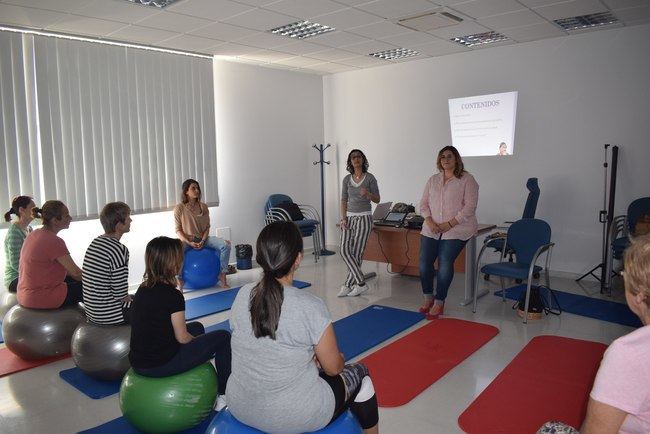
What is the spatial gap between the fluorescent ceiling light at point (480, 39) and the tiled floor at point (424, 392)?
272 centimetres

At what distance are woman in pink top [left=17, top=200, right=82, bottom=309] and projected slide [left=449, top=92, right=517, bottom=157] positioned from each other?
4.46m

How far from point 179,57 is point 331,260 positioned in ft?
10.1

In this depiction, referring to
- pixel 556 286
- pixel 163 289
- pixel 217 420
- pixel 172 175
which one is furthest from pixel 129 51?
pixel 556 286

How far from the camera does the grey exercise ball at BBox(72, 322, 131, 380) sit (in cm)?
295

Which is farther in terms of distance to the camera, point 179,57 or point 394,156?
point 394,156

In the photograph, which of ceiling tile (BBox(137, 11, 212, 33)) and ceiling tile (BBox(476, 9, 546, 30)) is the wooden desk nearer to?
ceiling tile (BBox(476, 9, 546, 30))

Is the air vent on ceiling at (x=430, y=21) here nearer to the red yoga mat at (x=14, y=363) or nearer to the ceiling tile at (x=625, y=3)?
the ceiling tile at (x=625, y=3)

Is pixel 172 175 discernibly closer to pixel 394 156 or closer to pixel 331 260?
pixel 331 260

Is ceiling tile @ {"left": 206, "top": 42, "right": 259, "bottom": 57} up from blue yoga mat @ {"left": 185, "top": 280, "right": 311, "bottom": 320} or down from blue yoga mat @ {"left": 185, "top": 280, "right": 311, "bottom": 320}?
up

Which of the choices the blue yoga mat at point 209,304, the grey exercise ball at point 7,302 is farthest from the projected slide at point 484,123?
the grey exercise ball at point 7,302

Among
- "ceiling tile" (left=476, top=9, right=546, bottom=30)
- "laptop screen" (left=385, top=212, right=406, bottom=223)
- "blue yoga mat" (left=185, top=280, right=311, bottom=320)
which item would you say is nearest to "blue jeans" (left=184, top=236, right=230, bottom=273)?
"blue yoga mat" (left=185, top=280, right=311, bottom=320)

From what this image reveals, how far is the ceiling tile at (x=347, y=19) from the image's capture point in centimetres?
430

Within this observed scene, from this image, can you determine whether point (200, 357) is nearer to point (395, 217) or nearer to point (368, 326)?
point (368, 326)

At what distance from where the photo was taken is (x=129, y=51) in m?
5.23
